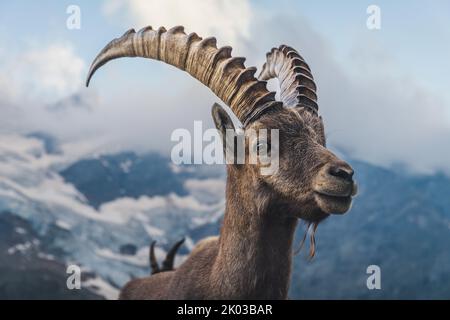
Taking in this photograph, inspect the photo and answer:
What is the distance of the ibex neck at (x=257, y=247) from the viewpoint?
6164 millimetres

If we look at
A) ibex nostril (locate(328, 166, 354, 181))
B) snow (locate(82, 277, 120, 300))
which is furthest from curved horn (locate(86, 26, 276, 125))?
snow (locate(82, 277, 120, 300))

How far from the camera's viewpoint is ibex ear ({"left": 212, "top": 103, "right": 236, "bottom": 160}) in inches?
253

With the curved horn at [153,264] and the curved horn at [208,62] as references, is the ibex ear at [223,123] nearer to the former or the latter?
the curved horn at [208,62]

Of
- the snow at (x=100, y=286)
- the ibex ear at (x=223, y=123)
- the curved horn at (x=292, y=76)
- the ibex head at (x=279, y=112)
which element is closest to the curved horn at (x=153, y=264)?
the curved horn at (x=292, y=76)

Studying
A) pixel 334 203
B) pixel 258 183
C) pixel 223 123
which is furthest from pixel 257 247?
pixel 223 123

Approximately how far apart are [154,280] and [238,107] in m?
3.51

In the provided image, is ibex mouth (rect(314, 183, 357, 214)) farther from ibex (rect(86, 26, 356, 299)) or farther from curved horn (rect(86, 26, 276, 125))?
curved horn (rect(86, 26, 276, 125))

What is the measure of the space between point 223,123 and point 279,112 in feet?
2.01

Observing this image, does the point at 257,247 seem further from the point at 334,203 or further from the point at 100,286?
the point at 100,286

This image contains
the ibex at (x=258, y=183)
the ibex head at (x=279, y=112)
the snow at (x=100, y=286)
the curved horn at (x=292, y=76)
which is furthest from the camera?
the snow at (x=100, y=286)

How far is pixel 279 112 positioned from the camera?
21.0 ft

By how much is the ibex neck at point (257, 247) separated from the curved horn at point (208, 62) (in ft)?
2.91

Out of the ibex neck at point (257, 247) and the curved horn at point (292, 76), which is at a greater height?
the curved horn at point (292, 76)
